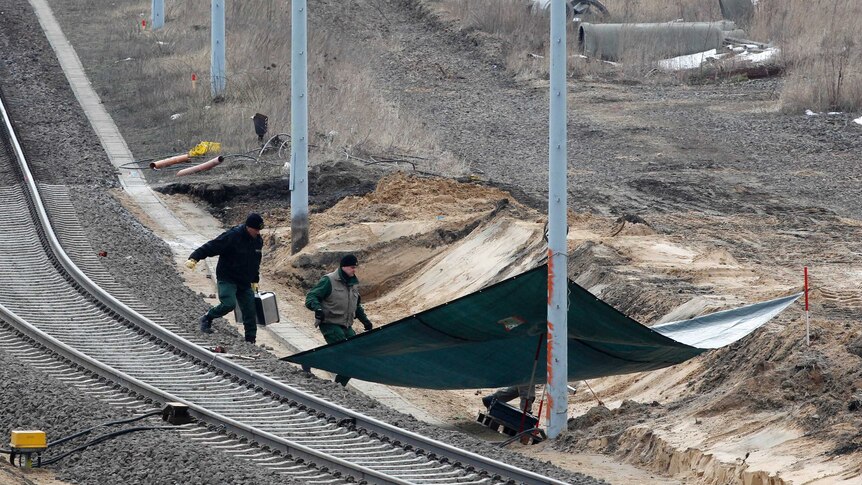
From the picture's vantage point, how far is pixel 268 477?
10.4 m

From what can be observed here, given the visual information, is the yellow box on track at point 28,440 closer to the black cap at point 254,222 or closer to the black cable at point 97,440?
the black cable at point 97,440

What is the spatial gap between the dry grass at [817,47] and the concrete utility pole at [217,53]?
13.7 metres

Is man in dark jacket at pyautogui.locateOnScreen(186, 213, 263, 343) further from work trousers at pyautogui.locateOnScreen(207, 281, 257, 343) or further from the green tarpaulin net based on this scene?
the green tarpaulin net

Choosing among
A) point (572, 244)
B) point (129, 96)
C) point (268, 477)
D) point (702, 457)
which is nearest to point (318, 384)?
point (268, 477)

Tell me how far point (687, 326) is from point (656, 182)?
11723mm

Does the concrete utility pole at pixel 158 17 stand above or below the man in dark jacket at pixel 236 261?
above

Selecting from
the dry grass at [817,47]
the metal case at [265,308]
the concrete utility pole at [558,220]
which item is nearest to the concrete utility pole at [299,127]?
the metal case at [265,308]

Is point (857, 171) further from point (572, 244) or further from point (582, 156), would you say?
point (572, 244)

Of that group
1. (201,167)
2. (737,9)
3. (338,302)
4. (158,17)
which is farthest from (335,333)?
(737,9)

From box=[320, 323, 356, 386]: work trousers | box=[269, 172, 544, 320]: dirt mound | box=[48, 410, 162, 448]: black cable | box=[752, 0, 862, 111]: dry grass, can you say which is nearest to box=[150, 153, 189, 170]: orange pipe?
box=[269, 172, 544, 320]: dirt mound

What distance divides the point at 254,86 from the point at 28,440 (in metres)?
21.7

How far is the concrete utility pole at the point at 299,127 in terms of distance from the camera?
69.2ft

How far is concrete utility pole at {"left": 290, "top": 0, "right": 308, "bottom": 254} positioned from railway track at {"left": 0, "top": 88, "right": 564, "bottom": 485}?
11.4 ft

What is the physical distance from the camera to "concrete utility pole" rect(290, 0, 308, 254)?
69.2 ft
